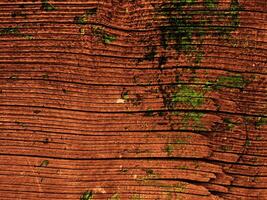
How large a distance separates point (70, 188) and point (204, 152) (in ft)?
2.63

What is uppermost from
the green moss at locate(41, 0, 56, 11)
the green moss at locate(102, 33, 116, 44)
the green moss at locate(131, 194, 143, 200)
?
the green moss at locate(41, 0, 56, 11)

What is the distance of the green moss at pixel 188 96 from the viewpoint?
2.56 m

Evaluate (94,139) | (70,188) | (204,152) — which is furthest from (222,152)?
(70,188)

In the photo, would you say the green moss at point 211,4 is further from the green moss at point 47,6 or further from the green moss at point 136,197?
the green moss at point 136,197

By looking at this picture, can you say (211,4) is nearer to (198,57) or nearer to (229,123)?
(198,57)

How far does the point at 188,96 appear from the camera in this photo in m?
2.56

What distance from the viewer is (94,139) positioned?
261 cm

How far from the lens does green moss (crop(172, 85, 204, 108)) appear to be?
256 centimetres

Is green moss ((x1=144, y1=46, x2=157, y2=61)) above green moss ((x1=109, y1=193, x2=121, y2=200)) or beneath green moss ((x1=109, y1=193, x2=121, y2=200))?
above

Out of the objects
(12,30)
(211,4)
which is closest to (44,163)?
(12,30)

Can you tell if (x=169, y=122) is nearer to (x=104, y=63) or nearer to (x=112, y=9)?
(x=104, y=63)

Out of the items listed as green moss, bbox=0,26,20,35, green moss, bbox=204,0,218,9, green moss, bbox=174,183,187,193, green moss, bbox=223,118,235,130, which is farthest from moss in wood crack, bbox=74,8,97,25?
green moss, bbox=174,183,187,193

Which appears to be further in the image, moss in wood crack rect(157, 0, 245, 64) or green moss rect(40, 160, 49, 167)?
green moss rect(40, 160, 49, 167)

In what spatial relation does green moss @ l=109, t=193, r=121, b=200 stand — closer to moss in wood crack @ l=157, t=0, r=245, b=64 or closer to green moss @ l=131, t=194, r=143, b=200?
green moss @ l=131, t=194, r=143, b=200
